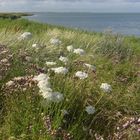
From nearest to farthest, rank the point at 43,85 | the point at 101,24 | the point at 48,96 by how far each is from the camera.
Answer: the point at 48,96, the point at 43,85, the point at 101,24

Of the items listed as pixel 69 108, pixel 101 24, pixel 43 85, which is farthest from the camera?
pixel 101 24

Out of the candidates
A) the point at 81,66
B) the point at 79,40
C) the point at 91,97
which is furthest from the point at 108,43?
the point at 91,97

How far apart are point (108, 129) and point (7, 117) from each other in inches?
55.2

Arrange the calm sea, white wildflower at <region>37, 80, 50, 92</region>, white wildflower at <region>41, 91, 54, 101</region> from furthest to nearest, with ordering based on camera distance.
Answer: the calm sea → white wildflower at <region>37, 80, 50, 92</region> → white wildflower at <region>41, 91, 54, 101</region>

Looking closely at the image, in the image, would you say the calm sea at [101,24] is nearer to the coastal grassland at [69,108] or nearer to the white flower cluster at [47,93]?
the coastal grassland at [69,108]

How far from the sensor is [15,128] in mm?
6176

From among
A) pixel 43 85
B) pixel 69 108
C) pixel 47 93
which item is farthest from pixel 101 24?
pixel 47 93

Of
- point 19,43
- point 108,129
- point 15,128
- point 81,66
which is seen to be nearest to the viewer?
point 15,128

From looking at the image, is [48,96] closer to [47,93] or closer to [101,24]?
[47,93]

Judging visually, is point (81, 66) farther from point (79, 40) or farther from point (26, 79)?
point (79, 40)

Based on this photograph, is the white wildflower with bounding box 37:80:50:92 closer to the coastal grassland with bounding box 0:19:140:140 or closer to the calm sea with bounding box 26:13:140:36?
the coastal grassland with bounding box 0:19:140:140

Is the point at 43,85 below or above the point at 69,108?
above

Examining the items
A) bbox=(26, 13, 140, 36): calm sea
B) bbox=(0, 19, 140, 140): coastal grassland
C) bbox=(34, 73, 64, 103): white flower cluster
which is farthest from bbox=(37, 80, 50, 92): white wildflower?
bbox=(26, 13, 140, 36): calm sea

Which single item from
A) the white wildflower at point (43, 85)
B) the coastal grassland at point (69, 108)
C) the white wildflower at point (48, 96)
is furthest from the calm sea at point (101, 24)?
the white wildflower at point (48, 96)
